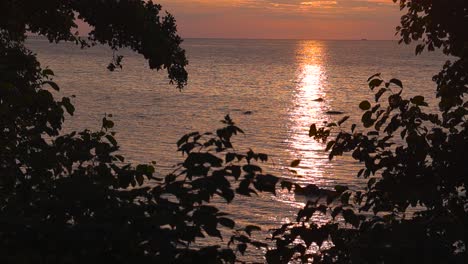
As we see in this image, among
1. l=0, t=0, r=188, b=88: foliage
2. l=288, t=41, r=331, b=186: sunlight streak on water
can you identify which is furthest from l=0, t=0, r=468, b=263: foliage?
l=0, t=0, r=188, b=88: foliage

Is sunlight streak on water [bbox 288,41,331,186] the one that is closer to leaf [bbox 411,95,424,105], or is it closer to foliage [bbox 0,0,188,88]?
leaf [bbox 411,95,424,105]

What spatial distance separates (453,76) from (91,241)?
701cm

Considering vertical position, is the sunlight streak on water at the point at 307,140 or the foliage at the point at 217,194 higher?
the foliage at the point at 217,194

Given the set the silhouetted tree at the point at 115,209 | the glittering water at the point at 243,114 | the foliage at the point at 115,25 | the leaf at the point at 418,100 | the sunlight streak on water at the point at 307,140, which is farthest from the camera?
the sunlight streak on water at the point at 307,140

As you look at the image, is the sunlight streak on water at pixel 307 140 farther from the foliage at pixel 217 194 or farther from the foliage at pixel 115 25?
the foliage at pixel 115 25

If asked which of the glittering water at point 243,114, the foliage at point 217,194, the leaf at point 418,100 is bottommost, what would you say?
the glittering water at point 243,114

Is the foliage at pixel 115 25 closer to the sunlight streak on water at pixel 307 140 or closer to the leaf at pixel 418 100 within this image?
the sunlight streak on water at pixel 307 140

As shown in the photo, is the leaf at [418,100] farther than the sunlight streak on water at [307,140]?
No

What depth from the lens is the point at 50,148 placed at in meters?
7.75

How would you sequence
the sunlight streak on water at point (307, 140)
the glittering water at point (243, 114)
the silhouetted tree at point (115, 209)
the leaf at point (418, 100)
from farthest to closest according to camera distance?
the sunlight streak on water at point (307, 140), the glittering water at point (243, 114), the leaf at point (418, 100), the silhouetted tree at point (115, 209)

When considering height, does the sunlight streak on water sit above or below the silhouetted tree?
below

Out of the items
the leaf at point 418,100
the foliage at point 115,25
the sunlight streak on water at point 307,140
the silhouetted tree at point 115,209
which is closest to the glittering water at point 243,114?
the sunlight streak on water at point 307,140

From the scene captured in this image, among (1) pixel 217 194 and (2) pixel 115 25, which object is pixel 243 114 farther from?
(1) pixel 217 194

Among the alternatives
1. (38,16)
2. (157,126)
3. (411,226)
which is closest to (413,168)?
(411,226)
